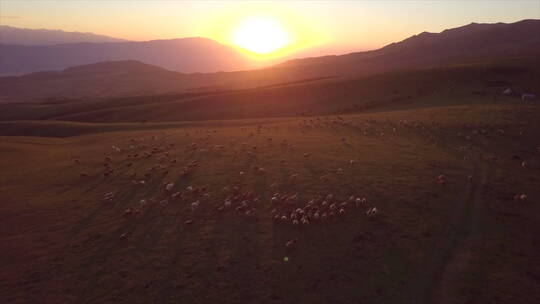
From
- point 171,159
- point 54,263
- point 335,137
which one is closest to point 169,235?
point 54,263

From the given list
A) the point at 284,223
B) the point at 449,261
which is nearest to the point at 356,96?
the point at 284,223

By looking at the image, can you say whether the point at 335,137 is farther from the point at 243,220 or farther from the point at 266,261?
the point at 266,261

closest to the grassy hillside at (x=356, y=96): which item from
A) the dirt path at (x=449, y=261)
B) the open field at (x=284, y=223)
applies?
the open field at (x=284, y=223)

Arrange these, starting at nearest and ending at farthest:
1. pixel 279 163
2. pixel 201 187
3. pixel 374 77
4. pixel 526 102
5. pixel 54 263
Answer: pixel 54 263 → pixel 201 187 → pixel 279 163 → pixel 526 102 → pixel 374 77

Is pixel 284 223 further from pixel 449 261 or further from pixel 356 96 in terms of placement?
pixel 356 96

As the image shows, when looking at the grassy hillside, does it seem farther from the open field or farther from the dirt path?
the dirt path

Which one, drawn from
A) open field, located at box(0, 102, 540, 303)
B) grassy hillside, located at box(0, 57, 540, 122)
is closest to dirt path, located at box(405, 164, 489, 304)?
open field, located at box(0, 102, 540, 303)
